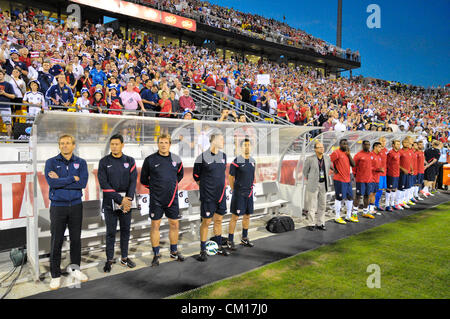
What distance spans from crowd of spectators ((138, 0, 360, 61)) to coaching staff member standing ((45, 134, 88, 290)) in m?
23.2

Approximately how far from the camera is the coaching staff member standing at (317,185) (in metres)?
7.61

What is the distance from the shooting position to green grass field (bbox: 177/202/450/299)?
429 cm

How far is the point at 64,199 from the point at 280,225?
180 inches

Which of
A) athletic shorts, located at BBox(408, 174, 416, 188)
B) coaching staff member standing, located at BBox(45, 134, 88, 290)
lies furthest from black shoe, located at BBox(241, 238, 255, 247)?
athletic shorts, located at BBox(408, 174, 416, 188)

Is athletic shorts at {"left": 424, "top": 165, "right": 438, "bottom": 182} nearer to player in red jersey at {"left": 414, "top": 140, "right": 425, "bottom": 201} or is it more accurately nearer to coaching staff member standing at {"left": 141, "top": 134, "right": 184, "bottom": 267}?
player in red jersey at {"left": 414, "top": 140, "right": 425, "bottom": 201}

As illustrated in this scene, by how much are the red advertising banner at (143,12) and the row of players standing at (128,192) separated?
66.9ft

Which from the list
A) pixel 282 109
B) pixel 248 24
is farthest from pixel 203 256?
pixel 248 24

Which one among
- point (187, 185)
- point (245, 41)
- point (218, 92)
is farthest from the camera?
point (245, 41)

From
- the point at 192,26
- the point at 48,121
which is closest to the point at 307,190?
the point at 48,121

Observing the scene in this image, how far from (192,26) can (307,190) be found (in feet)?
75.1

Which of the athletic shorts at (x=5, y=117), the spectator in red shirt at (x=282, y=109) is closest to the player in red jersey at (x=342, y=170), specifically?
the spectator in red shirt at (x=282, y=109)

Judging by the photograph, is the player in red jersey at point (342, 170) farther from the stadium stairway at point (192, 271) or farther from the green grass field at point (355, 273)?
the green grass field at point (355, 273)
